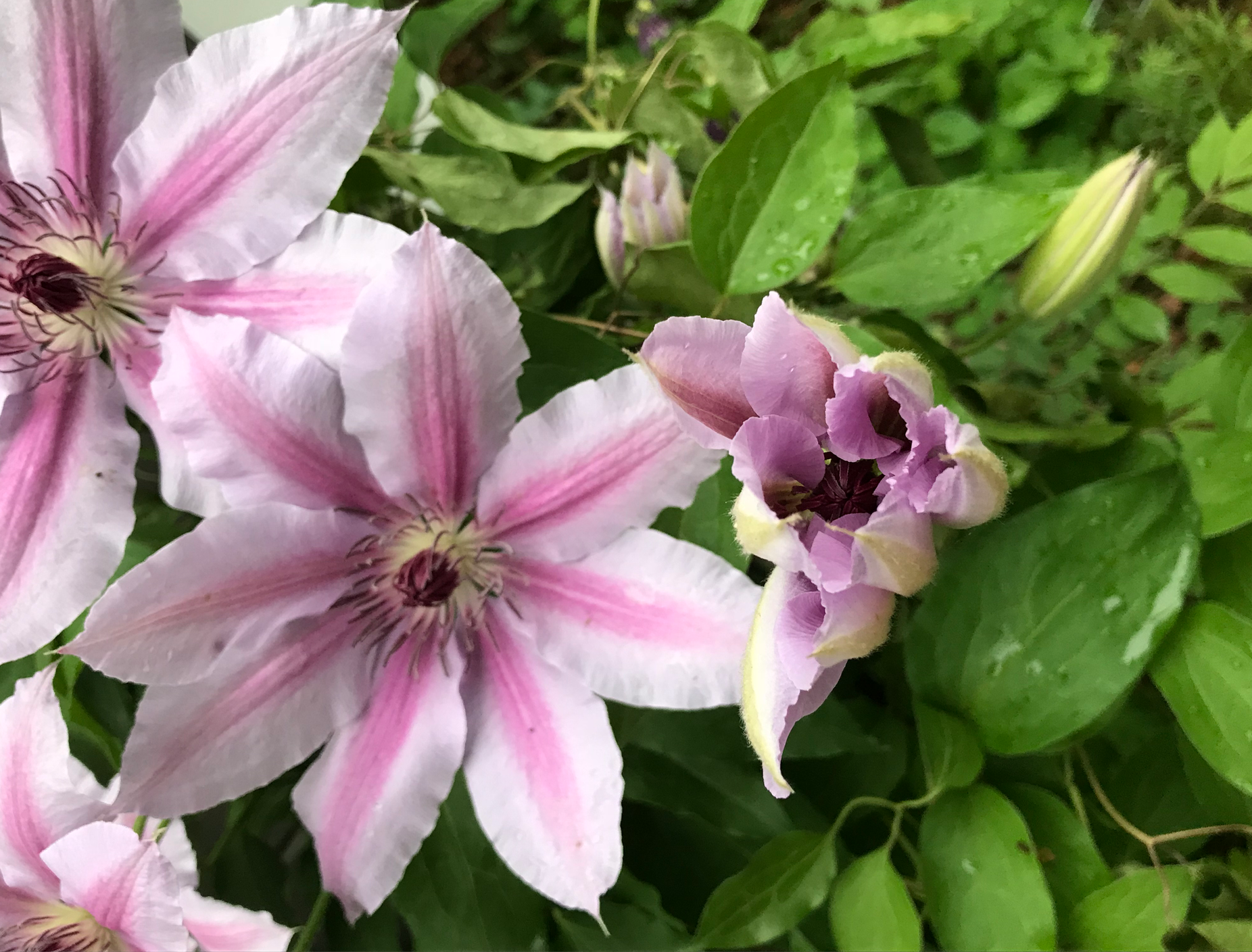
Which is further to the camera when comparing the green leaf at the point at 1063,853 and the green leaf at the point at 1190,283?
the green leaf at the point at 1190,283

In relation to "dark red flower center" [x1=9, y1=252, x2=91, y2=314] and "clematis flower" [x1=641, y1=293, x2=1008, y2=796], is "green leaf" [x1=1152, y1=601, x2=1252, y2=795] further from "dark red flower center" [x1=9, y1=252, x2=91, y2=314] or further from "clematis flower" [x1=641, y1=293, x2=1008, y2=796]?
"dark red flower center" [x1=9, y1=252, x2=91, y2=314]

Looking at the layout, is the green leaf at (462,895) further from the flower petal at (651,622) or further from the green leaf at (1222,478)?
the green leaf at (1222,478)

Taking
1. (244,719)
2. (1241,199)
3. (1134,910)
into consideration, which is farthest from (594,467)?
(1241,199)

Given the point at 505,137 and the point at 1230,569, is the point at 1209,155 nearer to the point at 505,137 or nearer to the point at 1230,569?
the point at 1230,569

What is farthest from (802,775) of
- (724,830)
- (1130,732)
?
(1130,732)

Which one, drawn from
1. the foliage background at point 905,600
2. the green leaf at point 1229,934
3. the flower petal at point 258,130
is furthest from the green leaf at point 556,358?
the green leaf at point 1229,934

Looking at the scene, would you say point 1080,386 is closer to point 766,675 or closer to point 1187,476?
point 1187,476
